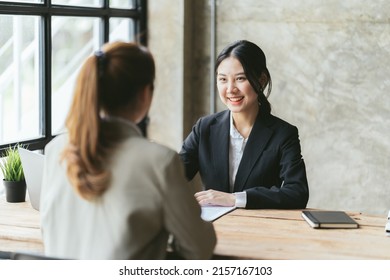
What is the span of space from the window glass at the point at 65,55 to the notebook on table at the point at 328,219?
218 cm

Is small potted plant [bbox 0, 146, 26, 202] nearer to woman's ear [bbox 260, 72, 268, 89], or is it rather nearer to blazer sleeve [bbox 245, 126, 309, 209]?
blazer sleeve [bbox 245, 126, 309, 209]

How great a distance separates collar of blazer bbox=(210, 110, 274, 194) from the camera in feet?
12.3

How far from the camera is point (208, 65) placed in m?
5.88

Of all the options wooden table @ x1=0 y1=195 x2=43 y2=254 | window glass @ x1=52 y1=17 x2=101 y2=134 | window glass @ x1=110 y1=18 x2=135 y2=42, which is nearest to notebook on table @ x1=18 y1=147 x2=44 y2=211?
wooden table @ x1=0 y1=195 x2=43 y2=254

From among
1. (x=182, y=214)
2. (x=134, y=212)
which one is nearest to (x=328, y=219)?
(x=182, y=214)

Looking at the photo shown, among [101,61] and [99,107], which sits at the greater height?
[101,61]

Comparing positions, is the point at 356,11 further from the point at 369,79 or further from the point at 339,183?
the point at 339,183

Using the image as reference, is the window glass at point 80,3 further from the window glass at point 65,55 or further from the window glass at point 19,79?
the window glass at point 19,79

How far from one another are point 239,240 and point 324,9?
9.75ft

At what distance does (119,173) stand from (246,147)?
149cm

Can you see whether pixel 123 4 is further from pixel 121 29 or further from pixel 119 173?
pixel 119 173

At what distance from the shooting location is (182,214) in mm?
2350

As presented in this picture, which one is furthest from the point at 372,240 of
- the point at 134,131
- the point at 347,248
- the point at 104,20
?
the point at 104,20

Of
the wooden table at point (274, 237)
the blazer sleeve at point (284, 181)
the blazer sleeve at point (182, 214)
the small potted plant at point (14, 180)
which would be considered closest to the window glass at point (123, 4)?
the small potted plant at point (14, 180)
